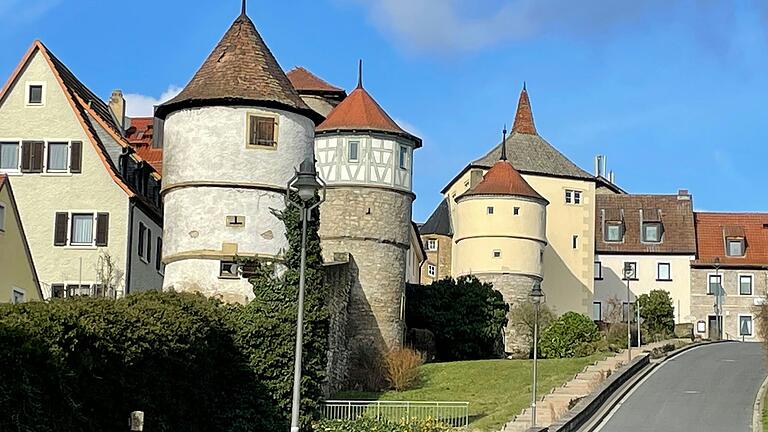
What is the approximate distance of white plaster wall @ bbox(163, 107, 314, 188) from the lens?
150 feet

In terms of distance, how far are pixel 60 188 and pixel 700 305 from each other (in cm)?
5375

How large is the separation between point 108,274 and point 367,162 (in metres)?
14.6

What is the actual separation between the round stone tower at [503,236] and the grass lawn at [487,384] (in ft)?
50.9

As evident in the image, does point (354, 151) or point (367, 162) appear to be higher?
point (354, 151)

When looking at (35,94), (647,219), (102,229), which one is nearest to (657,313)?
(647,219)

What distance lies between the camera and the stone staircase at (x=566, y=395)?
39344mm

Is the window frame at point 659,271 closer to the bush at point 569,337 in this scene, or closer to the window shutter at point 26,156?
the bush at point 569,337

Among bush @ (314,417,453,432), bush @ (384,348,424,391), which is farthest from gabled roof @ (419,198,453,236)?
bush @ (314,417,453,432)

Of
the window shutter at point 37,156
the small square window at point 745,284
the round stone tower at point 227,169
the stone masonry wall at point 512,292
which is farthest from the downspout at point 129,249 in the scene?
the small square window at point 745,284

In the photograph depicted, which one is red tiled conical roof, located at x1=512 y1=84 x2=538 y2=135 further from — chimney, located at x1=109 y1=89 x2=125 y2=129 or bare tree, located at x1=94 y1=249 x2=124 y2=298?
bare tree, located at x1=94 y1=249 x2=124 y2=298

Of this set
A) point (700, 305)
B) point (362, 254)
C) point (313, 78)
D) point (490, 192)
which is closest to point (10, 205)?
point (362, 254)

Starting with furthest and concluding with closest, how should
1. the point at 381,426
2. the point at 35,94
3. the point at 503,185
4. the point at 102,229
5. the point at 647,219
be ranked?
the point at 647,219
the point at 503,185
the point at 35,94
the point at 102,229
the point at 381,426

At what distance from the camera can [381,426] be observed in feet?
128

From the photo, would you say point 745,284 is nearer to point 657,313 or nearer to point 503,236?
point 657,313
